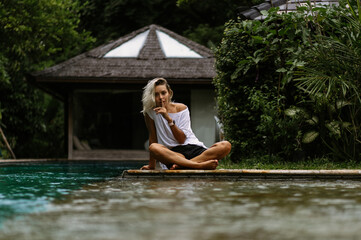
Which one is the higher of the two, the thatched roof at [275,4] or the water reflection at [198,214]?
the thatched roof at [275,4]

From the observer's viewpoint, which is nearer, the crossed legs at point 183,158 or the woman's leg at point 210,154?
the crossed legs at point 183,158

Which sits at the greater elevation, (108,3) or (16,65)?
(108,3)

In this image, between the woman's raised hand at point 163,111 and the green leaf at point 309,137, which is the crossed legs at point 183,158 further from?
the green leaf at point 309,137

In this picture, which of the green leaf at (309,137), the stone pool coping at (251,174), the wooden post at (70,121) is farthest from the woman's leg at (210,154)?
the wooden post at (70,121)

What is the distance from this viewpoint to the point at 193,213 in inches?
140

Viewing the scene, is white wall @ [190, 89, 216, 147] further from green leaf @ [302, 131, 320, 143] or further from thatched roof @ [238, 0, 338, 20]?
green leaf @ [302, 131, 320, 143]

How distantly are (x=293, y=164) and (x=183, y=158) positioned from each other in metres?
2.32

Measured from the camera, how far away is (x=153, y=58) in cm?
1767

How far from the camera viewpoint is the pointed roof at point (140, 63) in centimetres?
1631

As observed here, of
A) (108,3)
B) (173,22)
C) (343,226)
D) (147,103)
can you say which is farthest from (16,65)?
(343,226)

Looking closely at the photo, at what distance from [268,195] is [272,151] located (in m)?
4.51

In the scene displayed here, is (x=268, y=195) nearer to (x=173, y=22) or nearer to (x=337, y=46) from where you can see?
(x=337, y=46)

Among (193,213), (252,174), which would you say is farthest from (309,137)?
(193,213)

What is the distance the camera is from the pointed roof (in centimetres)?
1631
